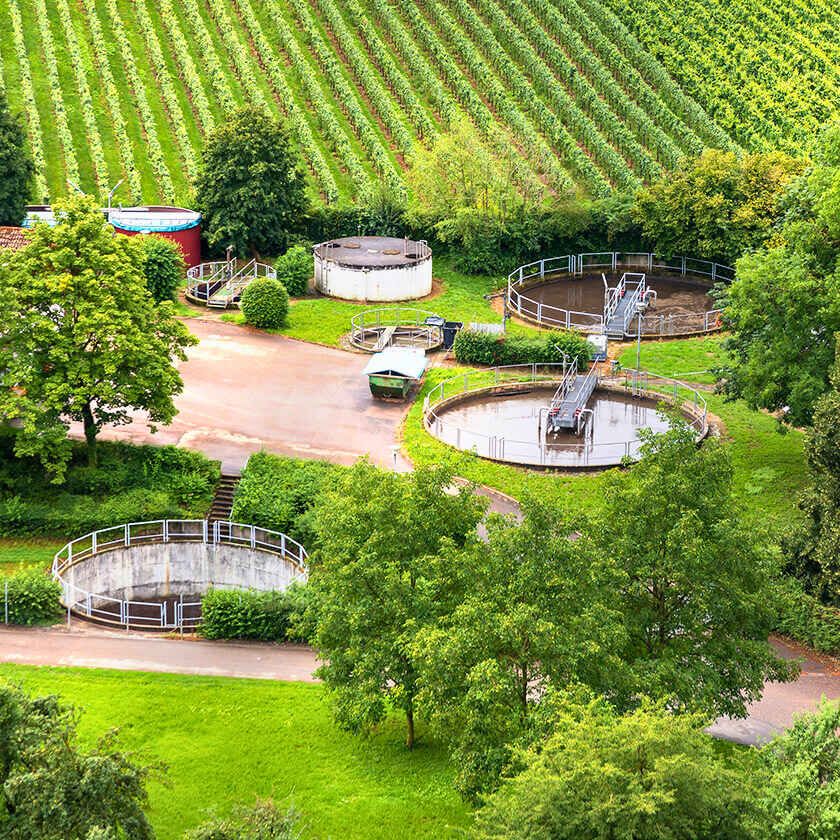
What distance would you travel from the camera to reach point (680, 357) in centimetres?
6869

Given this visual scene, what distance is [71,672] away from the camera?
42750 mm

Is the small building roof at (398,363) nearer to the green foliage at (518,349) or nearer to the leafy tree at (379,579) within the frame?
the green foliage at (518,349)

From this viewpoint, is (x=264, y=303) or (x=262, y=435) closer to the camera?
(x=262, y=435)

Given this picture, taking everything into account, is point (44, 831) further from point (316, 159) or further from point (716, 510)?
point (316, 159)

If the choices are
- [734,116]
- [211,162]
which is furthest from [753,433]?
[734,116]

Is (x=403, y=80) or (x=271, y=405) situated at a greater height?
(x=403, y=80)

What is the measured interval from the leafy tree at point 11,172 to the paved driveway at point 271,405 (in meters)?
15.3

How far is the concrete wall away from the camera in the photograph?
5022cm

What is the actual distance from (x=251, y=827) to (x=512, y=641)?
23.4ft

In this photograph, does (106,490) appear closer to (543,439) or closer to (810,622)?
(543,439)

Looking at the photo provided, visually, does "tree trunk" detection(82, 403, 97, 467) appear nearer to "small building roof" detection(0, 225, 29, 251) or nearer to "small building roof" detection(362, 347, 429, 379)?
"small building roof" detection(362, 347, 429, 379)

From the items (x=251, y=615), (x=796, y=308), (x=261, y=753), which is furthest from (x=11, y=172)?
(x=261, y=753)

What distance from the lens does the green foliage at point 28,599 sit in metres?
45.2

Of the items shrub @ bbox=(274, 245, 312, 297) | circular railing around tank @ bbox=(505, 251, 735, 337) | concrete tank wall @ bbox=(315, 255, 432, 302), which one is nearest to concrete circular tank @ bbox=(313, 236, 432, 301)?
concrete tank wall @ bbox=(315, 255, 432, 302)
